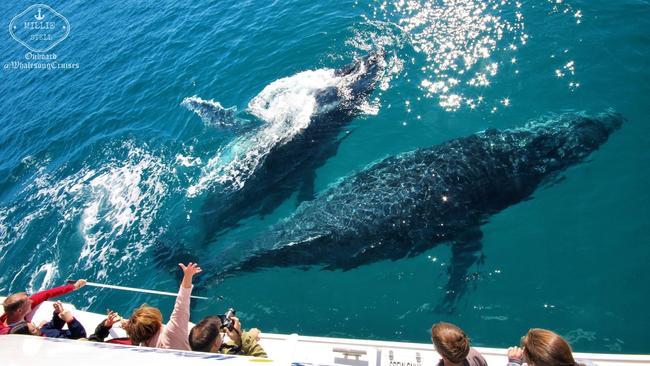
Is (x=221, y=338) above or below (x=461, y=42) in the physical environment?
below

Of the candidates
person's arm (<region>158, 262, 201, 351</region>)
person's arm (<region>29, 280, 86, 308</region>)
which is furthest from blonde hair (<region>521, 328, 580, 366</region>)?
person's arm (<region>29, 280, 86, 308</region>)

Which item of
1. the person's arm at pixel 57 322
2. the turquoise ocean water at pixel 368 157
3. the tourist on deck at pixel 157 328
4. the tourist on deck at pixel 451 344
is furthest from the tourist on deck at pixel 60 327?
the tourist on deck at pixel 451 344

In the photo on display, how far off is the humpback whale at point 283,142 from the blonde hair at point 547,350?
793cm

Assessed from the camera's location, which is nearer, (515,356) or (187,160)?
(515,356)

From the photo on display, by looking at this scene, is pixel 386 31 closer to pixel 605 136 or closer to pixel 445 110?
pixel 445 110

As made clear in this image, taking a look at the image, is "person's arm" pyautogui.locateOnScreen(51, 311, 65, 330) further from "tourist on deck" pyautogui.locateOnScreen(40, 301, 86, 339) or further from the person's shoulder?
the person's shoulder

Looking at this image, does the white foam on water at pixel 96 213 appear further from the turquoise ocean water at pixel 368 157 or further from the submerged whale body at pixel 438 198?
the submerged whale body at pixel 438 198

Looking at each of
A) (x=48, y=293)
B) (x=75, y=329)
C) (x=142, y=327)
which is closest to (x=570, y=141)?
(x=142, y=327)

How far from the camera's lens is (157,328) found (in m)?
5.53

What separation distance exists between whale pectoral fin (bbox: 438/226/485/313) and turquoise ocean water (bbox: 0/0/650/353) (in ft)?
0.56

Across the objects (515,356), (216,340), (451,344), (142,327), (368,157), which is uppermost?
(142,327)

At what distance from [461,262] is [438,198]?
1588 millimetres

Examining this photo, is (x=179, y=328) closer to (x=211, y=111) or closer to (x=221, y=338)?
(x=221, y=338)

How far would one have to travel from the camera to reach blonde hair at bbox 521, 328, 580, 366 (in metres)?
4.07
